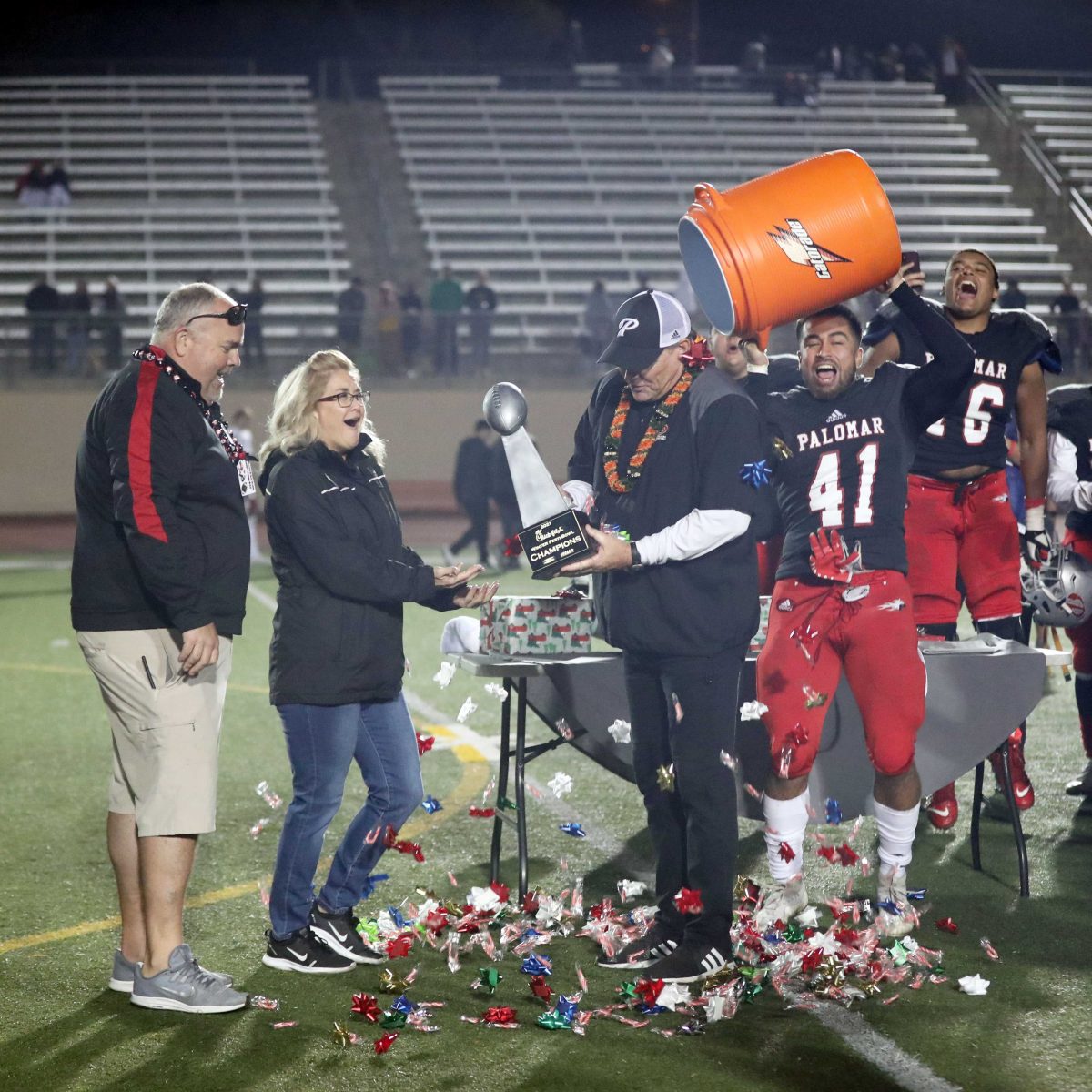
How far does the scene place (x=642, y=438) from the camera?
4.15 m

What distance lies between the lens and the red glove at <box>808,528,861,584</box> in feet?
14.5

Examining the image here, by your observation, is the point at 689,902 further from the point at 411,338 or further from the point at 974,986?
the point at 411,338

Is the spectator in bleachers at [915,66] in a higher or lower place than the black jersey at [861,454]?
higher

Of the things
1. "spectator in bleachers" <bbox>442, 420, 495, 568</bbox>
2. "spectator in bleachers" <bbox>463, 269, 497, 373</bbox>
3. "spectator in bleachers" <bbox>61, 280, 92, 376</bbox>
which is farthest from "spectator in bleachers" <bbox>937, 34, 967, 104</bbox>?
"spectator in bleachers" <bbox>61, 280, 92, 376</bbox>

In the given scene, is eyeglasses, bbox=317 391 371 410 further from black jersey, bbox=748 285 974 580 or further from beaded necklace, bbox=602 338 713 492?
→ black jersey, bbox=748 285 974 580

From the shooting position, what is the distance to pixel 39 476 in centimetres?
1984

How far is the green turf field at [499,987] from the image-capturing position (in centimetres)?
342

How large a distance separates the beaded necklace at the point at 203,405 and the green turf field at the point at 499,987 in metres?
1.49

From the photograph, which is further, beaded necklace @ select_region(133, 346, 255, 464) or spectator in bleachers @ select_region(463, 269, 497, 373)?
spectator in bleachers @ select_region(463, 269, 497, 373)

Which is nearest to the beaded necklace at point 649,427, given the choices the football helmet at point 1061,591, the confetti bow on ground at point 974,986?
the confetti bow on ground at point 974,986

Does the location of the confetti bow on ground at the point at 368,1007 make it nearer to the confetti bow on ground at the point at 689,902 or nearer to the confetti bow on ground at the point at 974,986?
the confetti bow on ground at the point at 689,902

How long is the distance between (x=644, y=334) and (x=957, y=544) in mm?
2088

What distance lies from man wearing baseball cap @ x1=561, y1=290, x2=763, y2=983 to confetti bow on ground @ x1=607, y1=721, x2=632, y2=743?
44 cm

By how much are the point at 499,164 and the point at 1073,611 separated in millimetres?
22347
